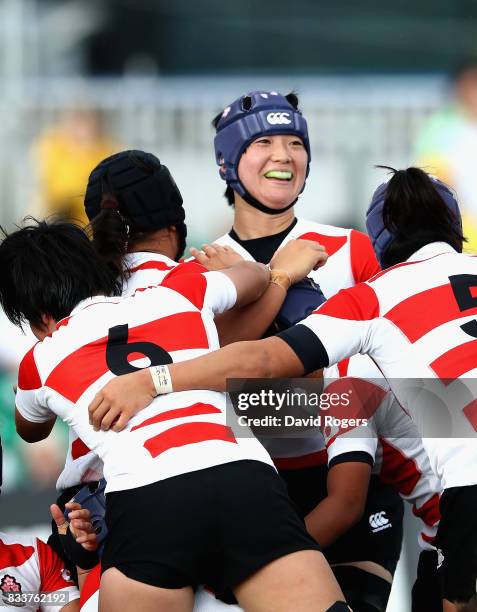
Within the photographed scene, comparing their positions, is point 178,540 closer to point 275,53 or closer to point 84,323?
point 84,323

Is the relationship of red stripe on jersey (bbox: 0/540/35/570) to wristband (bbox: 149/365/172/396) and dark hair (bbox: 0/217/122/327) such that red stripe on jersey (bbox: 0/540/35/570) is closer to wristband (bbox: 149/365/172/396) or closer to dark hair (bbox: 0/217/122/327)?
dark hair (bbox: 0/217/122/327)

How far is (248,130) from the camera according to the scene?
4.46 meters

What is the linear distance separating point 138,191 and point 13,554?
1.24 metres

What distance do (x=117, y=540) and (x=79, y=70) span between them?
10764 mm

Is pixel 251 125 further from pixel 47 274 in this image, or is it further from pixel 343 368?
pixel 47 274

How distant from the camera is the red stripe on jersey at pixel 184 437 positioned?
3.09 meters

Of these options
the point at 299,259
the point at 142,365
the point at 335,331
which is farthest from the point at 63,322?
the point at 299,259

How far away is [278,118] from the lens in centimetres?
445

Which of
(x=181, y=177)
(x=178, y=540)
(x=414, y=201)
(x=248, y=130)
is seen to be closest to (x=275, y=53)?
(x=181, y=177)

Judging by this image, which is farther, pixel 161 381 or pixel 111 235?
pixel 111 235

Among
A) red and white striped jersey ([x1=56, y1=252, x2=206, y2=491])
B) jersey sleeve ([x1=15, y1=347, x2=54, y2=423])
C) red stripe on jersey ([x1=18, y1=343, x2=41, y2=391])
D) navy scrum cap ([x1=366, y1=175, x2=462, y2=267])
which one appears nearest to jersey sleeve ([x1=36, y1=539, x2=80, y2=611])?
red and white striped jersey ([x1=56, y1=252, x2=206, y2=491])

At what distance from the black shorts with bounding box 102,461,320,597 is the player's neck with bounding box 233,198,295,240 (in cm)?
158

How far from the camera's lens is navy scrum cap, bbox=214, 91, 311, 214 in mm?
4449

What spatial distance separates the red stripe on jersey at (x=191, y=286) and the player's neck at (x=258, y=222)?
1010 millimetres
